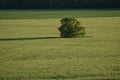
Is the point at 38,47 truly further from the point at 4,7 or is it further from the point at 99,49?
the point at 4,7

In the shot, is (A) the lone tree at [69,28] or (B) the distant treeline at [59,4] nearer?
(A) the lone tree at [69,28]

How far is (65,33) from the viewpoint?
40.5 metres

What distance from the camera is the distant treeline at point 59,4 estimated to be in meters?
137

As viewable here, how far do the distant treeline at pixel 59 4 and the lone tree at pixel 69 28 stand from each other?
95214 millimetres

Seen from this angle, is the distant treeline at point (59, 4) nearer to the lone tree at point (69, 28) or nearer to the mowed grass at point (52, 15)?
the mowed grass at point (52, 15)

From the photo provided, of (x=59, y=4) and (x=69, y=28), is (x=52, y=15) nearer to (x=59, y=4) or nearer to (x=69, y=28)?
(x=59, y=4)

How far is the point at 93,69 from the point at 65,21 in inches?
822

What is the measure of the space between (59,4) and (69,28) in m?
105

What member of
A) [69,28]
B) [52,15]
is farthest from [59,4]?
[69,28]

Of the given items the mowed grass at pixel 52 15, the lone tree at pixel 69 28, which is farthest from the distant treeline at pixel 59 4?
the lone tree at pixel 69 28

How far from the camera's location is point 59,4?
14450 centimetres

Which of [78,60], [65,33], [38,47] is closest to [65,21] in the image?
[65,33]

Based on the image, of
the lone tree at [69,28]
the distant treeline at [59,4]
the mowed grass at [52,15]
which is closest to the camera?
the lone tree at [69,28]

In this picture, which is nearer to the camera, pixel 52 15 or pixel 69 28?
pixel 69 28
